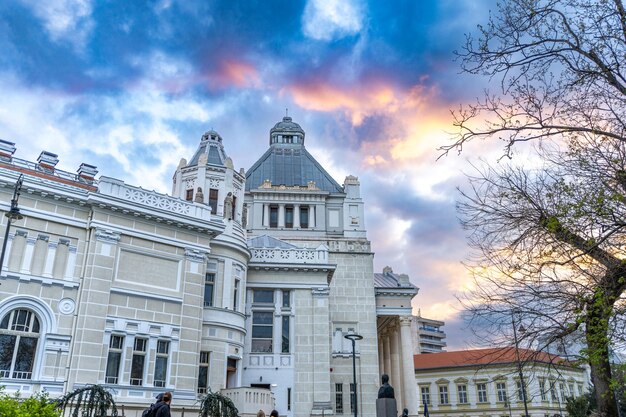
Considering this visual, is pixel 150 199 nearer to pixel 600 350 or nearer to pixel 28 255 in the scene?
pixel 28 255

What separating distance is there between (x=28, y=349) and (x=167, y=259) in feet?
23.7

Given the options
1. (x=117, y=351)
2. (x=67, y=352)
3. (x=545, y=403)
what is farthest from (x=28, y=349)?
(x=545, y=403)

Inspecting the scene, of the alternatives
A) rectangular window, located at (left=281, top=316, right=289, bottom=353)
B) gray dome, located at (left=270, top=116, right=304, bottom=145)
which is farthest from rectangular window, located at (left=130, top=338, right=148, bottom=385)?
gray dome, located at (left=270, top=116, right=304, bottom=145)

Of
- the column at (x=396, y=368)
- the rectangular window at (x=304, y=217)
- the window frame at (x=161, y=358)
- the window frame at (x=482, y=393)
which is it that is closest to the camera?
the window frame at (x=161, y=358)

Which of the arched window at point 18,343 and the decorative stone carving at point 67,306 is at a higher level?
the decorative stone carving at point 67,306

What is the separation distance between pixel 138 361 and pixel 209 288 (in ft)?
20.1

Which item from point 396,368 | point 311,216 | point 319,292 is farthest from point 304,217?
point 396,368

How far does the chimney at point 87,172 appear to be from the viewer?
26.7 metres

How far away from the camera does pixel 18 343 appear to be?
69.9 ft

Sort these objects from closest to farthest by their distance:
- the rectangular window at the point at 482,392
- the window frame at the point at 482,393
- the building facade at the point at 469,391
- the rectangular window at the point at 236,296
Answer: the rectangular window at the point at 236,296, the building facade at the point at 469,391, the window frame at the point at 482,393, the rectangular window at the point at 482,392

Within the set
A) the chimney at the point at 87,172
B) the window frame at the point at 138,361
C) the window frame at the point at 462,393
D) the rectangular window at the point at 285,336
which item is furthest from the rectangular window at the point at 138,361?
the window frame at the point at 462,393

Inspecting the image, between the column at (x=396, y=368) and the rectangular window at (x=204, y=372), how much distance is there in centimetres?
2193

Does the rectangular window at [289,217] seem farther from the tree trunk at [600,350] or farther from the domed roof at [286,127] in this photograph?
the tree trunk at [600,350]

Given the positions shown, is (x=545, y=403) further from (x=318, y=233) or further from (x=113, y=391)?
(x=113, y=391)
